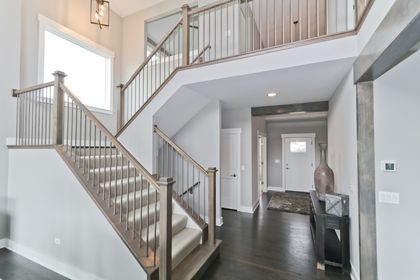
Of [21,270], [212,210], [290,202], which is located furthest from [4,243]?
[290,202]

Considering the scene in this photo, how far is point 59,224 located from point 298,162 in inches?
280

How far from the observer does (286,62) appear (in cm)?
266

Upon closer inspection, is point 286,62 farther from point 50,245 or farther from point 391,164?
point 50,245

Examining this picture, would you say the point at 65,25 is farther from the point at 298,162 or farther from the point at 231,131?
the point at 298,162

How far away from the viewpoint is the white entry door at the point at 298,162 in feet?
24.0

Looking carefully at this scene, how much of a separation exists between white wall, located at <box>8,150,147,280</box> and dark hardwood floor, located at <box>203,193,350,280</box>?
1.21 meters

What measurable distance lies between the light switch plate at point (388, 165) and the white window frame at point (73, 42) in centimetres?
531

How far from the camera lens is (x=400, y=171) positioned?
2045mm

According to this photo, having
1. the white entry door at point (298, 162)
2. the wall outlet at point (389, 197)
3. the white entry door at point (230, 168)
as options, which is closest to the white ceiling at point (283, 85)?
the white entry door at point (230, 168)

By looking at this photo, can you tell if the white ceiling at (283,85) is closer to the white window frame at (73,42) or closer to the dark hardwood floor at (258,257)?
the dark hardwood floor at (258,257)

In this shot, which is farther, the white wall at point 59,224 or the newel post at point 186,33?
the newel post at point 186,33

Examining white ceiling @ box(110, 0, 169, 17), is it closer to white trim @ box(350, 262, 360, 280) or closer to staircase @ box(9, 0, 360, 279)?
staircase @ box(9, 0, 360, 279)

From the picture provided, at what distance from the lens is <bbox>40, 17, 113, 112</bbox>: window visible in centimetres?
410

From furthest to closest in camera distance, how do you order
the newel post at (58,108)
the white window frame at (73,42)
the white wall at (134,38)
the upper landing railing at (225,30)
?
the white wall at (134,38) < the white window frame at (73,42) < the upper landing railing at (225,30) < the newel post at (58,108)
